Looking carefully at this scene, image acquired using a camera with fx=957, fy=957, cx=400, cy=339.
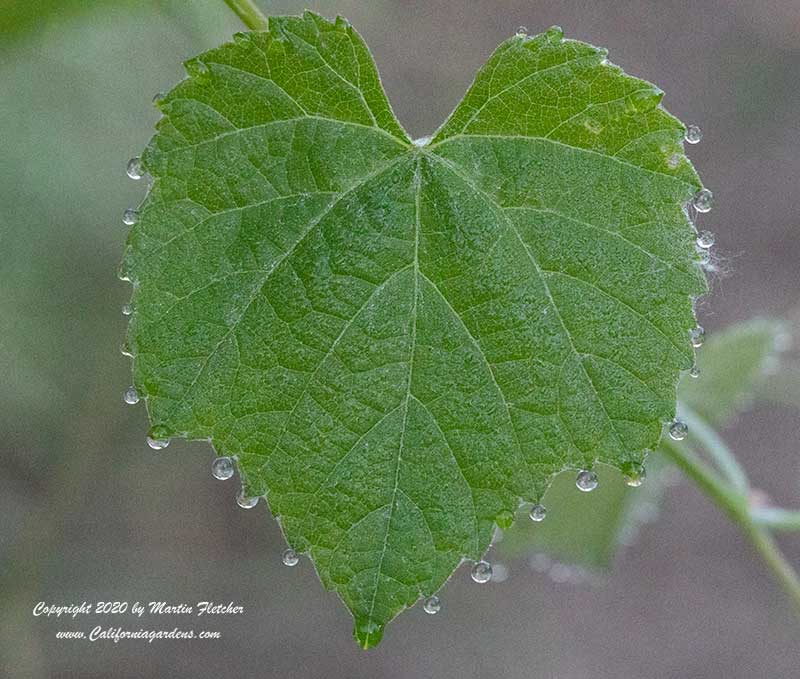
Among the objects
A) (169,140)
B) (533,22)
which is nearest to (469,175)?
(169,140)

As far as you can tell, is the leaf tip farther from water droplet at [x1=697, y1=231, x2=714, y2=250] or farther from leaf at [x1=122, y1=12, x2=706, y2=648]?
water droplet at [x1=697, y1=231, x2=714, y2=250]

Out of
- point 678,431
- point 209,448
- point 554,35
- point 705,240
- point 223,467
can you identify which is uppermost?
point 554,35

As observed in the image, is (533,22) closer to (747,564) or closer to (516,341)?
(747,564)

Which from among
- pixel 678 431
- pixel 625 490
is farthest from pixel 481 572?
pixel 625 490

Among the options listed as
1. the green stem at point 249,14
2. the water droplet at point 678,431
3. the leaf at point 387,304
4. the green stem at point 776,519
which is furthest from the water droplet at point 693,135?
the green stem at point 776,519

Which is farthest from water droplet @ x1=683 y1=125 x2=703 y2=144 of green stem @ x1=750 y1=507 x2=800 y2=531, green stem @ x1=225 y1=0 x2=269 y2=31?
green stem @ x1=750 y1=507 x2=800 y2=531

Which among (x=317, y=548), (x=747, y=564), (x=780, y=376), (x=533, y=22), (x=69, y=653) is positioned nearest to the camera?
(x=317, y=548)

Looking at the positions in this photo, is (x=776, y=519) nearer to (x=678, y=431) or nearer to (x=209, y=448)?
(x=678, y=431)
